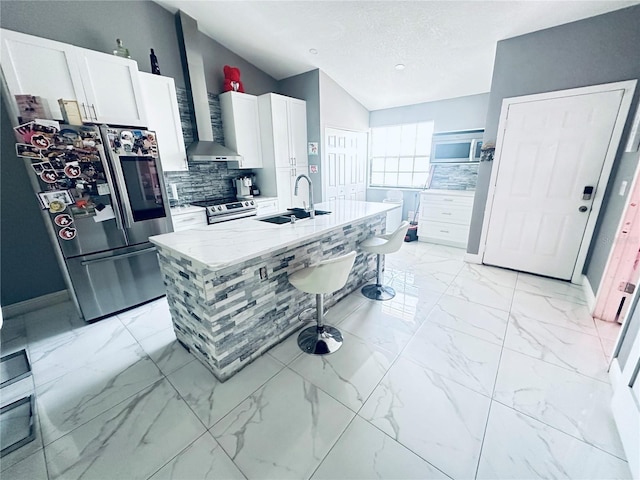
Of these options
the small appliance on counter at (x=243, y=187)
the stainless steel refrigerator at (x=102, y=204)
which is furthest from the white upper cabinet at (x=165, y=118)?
the small appliance on counter at (x=243, y=187)

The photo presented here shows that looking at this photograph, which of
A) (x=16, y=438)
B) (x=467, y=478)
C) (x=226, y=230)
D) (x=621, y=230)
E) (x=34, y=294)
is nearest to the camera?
(x=467, y=478)

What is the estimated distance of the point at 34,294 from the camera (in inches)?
104

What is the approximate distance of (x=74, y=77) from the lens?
2234mm

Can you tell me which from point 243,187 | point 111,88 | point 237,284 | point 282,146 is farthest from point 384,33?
point 237,284

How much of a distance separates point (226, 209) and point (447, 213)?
3552 millimetres

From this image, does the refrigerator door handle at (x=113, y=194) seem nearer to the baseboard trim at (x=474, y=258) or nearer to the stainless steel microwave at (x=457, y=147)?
the baseboard trim at (x=474, y=258)

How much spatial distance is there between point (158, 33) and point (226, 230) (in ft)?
9.52

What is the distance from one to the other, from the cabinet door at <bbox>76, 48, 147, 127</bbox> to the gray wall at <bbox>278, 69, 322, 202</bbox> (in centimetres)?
243

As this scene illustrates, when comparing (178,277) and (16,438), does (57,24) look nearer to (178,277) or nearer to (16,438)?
(178,277)

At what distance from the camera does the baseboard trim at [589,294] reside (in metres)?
2.45

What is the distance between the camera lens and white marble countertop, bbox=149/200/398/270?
144 centimetres

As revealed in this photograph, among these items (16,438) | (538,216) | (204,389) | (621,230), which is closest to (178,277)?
(204,389)

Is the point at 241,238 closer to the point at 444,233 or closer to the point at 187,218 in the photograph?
A: the point at 187,218

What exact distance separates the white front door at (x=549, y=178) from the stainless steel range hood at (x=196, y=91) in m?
3.62
